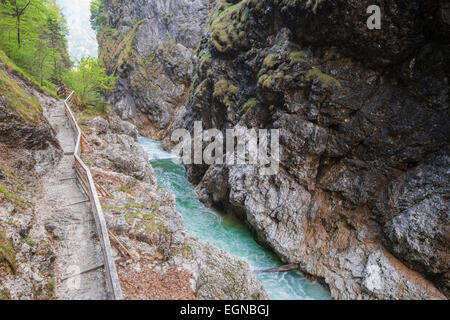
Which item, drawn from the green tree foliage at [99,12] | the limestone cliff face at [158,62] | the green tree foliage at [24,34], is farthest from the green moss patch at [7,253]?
the green tree foliage at [99,12]

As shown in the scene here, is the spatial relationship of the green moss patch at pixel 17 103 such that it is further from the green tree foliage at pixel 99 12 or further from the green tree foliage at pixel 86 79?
the green tree foliage at pixel 99 12

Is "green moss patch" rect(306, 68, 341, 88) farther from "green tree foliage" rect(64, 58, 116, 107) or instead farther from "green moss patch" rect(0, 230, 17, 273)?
"green tree foliage" rect(64, 58, 116, 107)

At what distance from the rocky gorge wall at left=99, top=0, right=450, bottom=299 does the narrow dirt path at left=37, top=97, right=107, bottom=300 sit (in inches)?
359

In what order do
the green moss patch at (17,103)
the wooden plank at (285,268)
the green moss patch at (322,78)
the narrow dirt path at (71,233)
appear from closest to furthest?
the narrow dirt path at (71,233), the green moss patch at (17,103), the wooden plank at (285,268), the green moss patch at (322,78)

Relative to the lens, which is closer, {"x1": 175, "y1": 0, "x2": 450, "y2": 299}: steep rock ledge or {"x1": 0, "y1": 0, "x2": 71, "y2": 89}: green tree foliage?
{"x1": 175, "y1": 0, "x2": 450, "y2": 299}: steep rock ledge

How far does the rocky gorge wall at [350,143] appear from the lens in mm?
9938

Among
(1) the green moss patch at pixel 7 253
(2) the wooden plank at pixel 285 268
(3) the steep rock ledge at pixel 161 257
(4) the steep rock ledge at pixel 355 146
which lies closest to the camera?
(1) the green moss patch at pixel 7 253

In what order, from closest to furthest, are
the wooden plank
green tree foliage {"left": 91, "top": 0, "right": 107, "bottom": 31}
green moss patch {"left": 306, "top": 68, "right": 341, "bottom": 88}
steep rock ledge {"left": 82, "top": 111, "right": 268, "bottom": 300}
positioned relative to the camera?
steep rock ledge {"left": 82, "top": 111, "right": 268, "bottom": 300}, the wooden plank, green moss patch {"left": 306, "top": 68, "right": 341, "bottom": 88}, green tree foliage {"left": 91, "top": 0, "right": 107, "bottom": 31}

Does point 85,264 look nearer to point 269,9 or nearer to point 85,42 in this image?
point 269,9

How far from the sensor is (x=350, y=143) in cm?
1242

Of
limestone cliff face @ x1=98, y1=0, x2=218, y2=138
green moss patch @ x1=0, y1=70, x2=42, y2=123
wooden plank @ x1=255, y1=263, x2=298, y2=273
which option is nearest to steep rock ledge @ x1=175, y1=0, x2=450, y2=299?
wooden plank @ x1=255, y1=263, x2=298, y2=273

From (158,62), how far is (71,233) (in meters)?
36.9

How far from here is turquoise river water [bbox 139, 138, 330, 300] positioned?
11.2 m

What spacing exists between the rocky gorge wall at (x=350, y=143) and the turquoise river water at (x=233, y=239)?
74 cm
